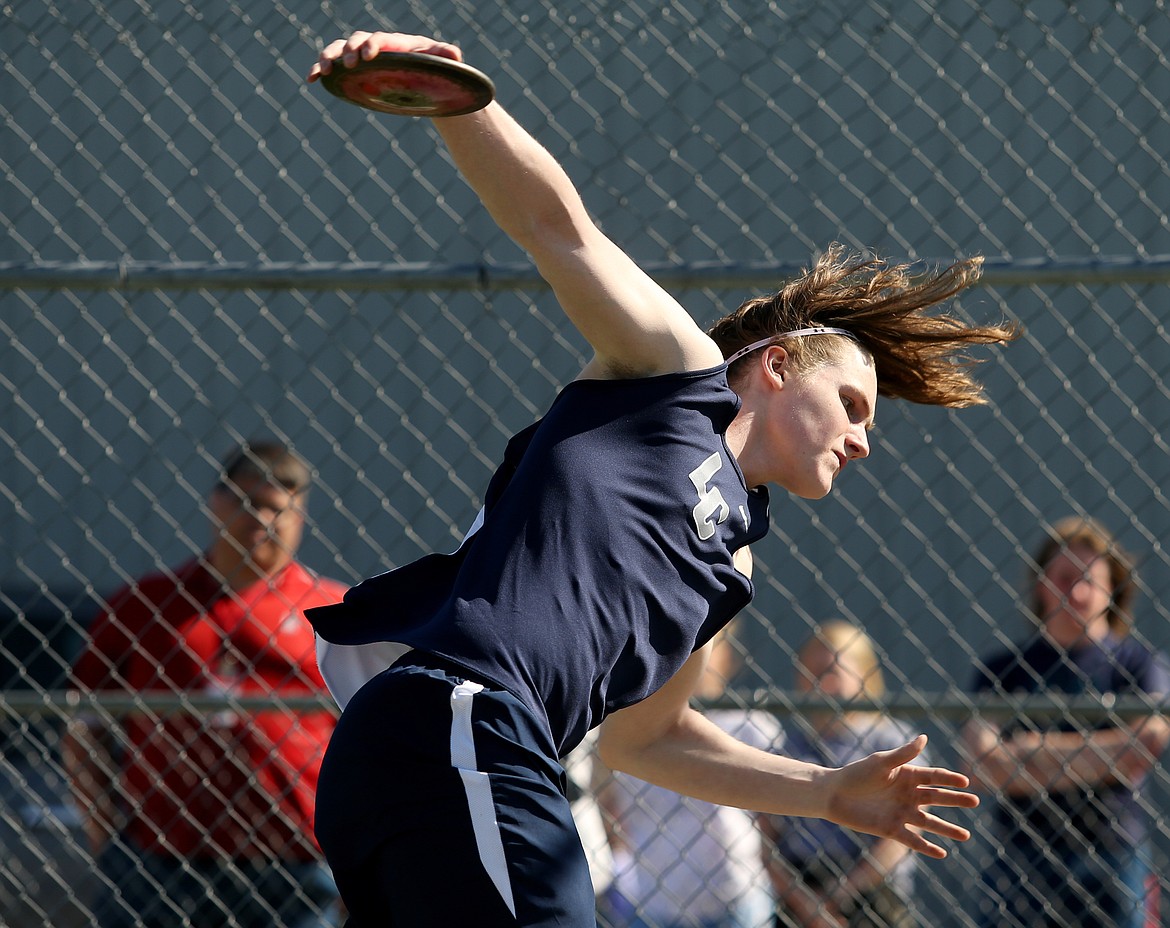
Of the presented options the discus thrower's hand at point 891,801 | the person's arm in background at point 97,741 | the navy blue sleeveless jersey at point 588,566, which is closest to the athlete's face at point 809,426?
the navy blue sleeveless jersey at point 588,566

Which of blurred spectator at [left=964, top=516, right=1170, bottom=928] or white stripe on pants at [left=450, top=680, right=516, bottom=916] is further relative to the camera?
blurred spectator at [left=964, top=516, right=1170, bottom=928]

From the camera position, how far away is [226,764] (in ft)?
12.3

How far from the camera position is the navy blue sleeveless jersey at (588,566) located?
2002 millimetres

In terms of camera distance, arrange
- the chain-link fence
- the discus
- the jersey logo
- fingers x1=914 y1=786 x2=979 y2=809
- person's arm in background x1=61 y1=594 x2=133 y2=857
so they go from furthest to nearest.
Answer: the chain-link fence, person's arm in background x1=61 y1=594 x2=133 y2=857, fingers x1=914 y1=786 x2=979 y2=809, the jersey logo, the discus

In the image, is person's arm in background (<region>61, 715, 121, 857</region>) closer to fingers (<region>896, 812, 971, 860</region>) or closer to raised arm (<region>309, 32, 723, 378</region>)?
fingers (<region>896, 812, 971, 860</region>)

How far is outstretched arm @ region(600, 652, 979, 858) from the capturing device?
2350 mm

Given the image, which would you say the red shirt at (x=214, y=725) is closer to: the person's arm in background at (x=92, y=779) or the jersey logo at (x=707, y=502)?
the person's arm in background at (x=92, y=779)

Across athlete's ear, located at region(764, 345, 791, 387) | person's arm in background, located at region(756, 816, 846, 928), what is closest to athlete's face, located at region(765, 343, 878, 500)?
athlete's ear, located at region(764, 345, 791, 387)

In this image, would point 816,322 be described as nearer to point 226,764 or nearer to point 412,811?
point 412,811

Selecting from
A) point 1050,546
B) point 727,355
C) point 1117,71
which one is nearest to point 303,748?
point 727,355

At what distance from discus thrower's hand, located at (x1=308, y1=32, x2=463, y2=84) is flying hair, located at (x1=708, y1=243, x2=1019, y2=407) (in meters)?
0.84

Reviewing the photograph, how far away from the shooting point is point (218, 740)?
369 centimetres

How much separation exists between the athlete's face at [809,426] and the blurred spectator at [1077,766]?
132cm

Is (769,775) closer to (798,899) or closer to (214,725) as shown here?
(798,899)
